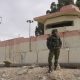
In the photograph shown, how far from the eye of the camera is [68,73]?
14547 millimetres

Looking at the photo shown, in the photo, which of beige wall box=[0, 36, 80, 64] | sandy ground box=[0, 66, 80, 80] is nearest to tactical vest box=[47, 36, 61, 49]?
sandy ground box=[0, 66, 80, 80]

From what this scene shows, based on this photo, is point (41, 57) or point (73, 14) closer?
point (41, 57)

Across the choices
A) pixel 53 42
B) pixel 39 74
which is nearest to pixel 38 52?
pixel 53 42

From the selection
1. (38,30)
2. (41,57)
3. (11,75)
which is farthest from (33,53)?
(38,30)

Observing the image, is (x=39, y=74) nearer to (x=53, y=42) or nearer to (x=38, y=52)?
(x=53, y=42)

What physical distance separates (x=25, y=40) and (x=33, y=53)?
A: 1873 mm

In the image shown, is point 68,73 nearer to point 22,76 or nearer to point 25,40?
point 22,76

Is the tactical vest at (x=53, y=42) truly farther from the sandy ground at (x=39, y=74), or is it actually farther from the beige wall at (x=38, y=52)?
the beige wall at (x=38, y=52)

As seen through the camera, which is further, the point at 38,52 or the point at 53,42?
the point at 38,52

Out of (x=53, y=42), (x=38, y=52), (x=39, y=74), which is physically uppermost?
(x=53, y=42)

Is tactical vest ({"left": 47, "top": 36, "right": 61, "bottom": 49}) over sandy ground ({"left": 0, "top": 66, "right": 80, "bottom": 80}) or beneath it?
over

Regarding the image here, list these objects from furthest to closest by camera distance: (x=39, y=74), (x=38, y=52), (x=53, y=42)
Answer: (x=38, y=52), (x=53, y=42), (x=39, y=74)

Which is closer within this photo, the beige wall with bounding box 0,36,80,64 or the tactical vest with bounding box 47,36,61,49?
the tactical vest with bounding box 47,36,61,49

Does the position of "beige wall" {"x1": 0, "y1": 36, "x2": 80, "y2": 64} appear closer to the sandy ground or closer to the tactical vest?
the sandy ground
